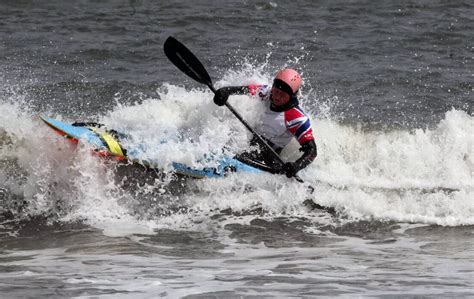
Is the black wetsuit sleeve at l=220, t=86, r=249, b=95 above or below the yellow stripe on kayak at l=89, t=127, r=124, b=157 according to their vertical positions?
above

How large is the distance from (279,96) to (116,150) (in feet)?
5.96

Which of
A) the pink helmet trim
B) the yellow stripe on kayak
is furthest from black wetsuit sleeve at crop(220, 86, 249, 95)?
the yellow stripe on kayak

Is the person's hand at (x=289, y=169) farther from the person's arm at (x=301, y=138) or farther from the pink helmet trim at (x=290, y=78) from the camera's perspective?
the pink helmet trim at (x=290, y=78)

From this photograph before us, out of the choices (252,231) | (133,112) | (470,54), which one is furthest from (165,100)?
(470,54)

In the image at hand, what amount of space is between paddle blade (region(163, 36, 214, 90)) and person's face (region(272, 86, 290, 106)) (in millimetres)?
836

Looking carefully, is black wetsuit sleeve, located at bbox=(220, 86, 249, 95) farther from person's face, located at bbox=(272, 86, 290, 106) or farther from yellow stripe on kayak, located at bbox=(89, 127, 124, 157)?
yellow stripe on kayak, located at bbox=(89, 127, 124, 157)

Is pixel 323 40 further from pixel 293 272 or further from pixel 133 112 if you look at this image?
pixel 293 272

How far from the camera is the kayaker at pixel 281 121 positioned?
8195 mm

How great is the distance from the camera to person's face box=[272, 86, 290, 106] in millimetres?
8297

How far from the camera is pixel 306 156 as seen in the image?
8156 mm

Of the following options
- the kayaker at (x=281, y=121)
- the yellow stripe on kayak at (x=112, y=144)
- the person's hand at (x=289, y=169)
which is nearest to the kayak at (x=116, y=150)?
the yellow stripe on kayak at (x=112, y=144)

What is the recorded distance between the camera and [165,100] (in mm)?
10938

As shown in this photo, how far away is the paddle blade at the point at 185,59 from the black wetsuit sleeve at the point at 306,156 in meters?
1.39

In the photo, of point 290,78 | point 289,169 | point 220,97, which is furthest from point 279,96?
point 289,169
